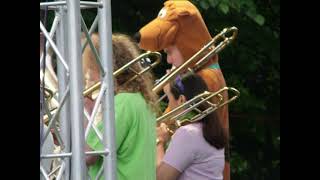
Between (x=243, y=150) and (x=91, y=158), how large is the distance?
6.07 metres

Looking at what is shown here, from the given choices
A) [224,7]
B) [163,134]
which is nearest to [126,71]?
[163,134]

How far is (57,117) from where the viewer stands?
17.2ft

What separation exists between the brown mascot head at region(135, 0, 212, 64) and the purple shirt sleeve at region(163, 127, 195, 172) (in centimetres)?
144

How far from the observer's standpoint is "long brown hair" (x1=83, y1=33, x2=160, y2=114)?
18.0 ft

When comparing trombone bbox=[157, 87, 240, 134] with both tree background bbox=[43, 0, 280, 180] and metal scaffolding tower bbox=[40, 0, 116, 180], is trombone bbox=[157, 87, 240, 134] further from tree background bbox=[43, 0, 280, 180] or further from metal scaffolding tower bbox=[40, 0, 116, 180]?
tree background bbox=[43, 0, 280, 180]

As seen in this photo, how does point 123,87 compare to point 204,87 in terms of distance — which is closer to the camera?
point 123,87

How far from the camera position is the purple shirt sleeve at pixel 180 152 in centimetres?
617

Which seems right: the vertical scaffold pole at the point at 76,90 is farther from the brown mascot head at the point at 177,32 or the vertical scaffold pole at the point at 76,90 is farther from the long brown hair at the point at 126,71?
the brown mascot head at the point at 177,32

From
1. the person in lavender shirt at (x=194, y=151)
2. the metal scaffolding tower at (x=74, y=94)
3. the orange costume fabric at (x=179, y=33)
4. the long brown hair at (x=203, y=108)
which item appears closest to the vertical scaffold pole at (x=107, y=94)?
the metal scaffolding tower at (x=74, y=94)

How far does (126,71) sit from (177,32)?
223cm

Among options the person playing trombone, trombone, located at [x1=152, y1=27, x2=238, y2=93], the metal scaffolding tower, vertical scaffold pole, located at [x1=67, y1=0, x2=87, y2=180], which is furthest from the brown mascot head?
vertical scaffold pole, located at [x1=67, y1=0, x2=87, y2=180]

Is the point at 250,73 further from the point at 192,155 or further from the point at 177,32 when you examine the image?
the point at 192,155
